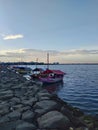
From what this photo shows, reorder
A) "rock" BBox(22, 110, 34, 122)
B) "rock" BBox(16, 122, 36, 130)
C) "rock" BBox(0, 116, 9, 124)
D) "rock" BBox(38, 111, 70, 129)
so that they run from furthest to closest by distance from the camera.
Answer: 1. "rock" BBox(22, 110, 34, 122)
2. "rock" BBox(0, 116, 9, 124)
3. "rock" BBox(38, 111, 70, 129)
4. "rock" BBox(16, 122, 36, 130)

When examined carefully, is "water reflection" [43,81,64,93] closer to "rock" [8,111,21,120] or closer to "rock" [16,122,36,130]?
"rock" [8,111,21,120]

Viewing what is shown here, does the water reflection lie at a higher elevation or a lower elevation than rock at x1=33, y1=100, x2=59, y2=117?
lower

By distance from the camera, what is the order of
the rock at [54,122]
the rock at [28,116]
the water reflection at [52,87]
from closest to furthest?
1. the rock at [54,122]
2. the rock at [28,116]
3. the water reflection at [52,87]

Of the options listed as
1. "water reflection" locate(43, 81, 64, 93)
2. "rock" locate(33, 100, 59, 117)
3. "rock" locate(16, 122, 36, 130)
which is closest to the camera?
"rock" locate(16, 122, 36, 130)

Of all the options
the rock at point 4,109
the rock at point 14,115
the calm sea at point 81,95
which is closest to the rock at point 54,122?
the rock at point 14,115

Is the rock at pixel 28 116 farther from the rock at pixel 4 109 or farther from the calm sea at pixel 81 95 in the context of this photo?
the calm sea at pixel 81 95

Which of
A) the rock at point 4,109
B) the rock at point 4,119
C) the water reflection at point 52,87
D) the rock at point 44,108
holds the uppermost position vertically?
the rock at point 44,108

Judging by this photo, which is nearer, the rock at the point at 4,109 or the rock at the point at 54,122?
the rock at the point at 54,122

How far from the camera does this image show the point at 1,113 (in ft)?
43.0

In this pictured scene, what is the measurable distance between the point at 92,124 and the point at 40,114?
2.96 meters

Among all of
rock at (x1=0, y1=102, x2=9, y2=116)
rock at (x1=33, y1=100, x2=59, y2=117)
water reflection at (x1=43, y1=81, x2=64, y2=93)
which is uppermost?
rock at (x1=33, y1=100, x2=59, y2=117)

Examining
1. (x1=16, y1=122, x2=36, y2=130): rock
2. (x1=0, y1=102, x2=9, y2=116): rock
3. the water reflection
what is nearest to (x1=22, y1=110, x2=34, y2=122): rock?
(x1=16, y1=122, x2=36, y2=130): rock

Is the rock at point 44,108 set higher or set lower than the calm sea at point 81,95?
higher

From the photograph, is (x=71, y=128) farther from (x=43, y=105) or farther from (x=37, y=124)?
(x=43, y=105)
